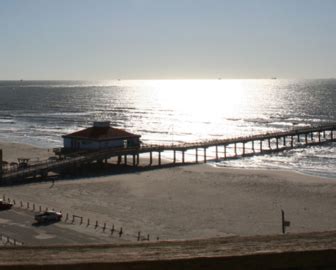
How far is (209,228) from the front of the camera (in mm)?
30734

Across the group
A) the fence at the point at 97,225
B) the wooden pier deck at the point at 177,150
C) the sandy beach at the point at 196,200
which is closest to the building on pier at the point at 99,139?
the wooden pier deck at the point at 177,150

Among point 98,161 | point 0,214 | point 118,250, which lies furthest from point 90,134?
point 118,250

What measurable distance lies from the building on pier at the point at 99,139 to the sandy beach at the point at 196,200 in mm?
4794

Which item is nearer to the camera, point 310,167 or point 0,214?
point 0,214

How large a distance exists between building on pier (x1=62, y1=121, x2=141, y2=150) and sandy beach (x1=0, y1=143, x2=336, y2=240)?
479cm

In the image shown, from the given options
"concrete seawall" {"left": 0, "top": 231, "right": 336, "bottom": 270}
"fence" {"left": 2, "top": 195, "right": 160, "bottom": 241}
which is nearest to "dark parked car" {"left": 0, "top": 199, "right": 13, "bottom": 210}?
"fence" {"left": 2, "top": 195, "right": 160, "bottom": 241}

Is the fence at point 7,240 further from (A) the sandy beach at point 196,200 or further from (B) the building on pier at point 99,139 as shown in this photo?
(B) the building on pier at point 99,139

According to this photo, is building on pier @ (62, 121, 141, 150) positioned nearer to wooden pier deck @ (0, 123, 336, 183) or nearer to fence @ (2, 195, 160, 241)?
wooden pier deck @ (0, 123, 336, 183)

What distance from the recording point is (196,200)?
38938mm

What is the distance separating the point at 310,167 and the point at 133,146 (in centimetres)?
1780

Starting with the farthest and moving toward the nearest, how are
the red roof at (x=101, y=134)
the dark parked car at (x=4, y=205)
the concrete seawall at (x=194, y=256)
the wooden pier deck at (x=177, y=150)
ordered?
the red roof at (x=101, y=134) → the wooden pier deck at (x=177, y=150) → the dark parked car at (x=4, y=205) → the concrete seawall at (x=194, y=256)

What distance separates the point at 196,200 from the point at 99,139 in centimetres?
1750

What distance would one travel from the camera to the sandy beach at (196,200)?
103ft

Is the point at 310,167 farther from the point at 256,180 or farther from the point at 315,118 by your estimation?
the point at 315,118
